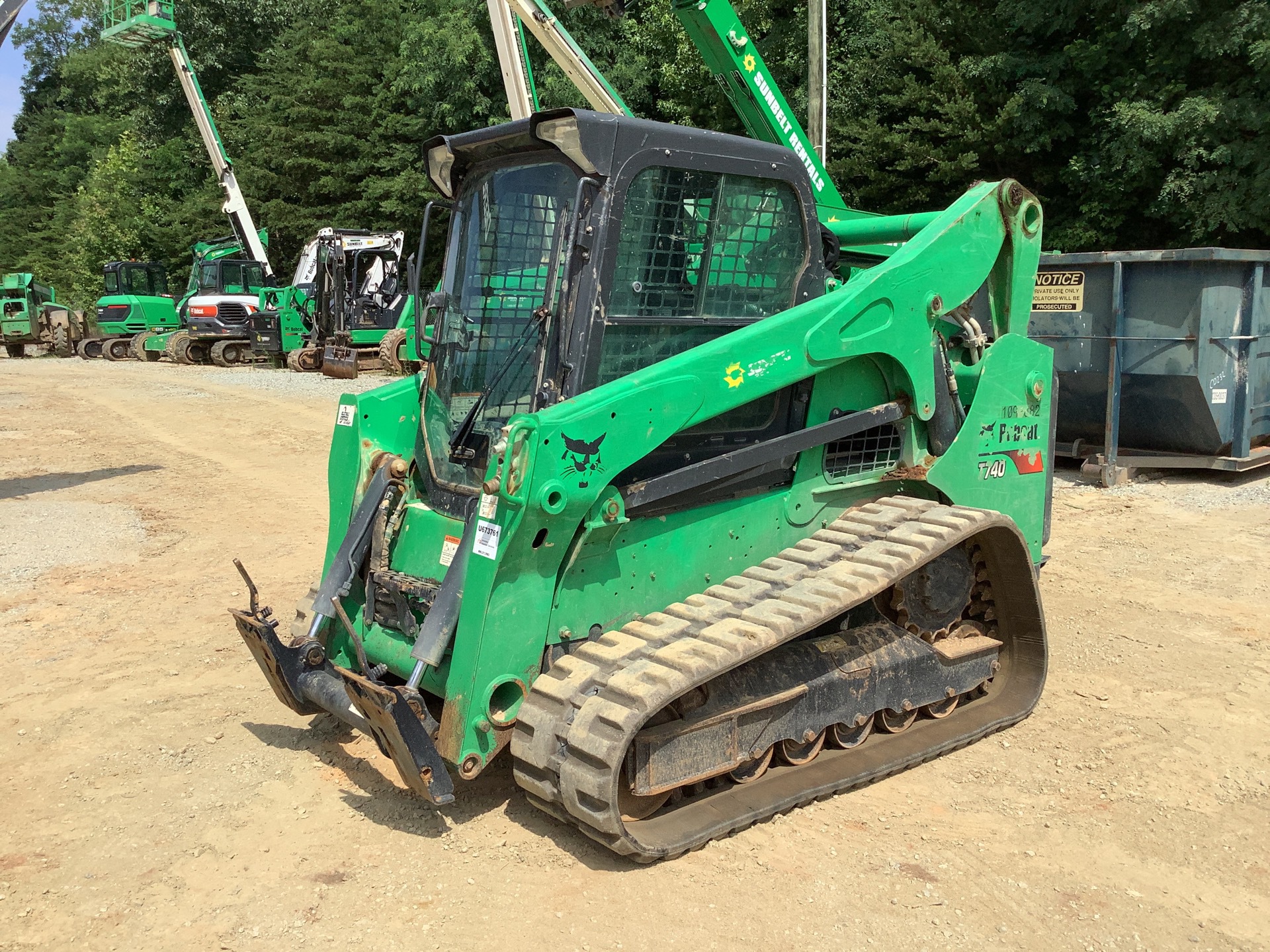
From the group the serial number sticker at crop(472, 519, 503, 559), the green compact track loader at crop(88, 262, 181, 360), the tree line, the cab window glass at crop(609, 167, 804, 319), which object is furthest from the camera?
the green compact track loader at crop(88, 262, 181, 360)

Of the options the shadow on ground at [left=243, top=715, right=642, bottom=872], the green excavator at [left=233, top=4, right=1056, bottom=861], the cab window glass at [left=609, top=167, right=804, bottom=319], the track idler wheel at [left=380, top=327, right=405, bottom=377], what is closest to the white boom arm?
the track idler wheel at [left=380, top=327, right=405, bottom=377]

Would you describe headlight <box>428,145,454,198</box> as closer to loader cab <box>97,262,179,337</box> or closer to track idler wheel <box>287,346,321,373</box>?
track idler wheel <box>287,346,321,373</box>

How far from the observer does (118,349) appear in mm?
28250

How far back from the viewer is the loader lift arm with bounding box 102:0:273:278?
94.4 ft

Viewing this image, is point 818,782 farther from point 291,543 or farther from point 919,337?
point 291,543

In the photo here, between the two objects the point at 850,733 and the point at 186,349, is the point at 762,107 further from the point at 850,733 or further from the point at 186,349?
the point at 186,349

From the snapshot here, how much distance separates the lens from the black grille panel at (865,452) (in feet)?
15.1

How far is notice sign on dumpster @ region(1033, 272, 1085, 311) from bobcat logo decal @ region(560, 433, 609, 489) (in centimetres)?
736

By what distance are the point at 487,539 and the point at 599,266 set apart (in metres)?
1.09

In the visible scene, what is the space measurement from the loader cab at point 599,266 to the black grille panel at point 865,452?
303 mm

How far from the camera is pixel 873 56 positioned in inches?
720

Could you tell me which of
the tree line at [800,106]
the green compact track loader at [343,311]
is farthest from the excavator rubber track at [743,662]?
the green compact track loader at [343,311]

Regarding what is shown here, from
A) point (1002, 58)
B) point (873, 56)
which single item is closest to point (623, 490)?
point (1002, 58)

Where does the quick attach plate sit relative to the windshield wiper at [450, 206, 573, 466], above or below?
below
